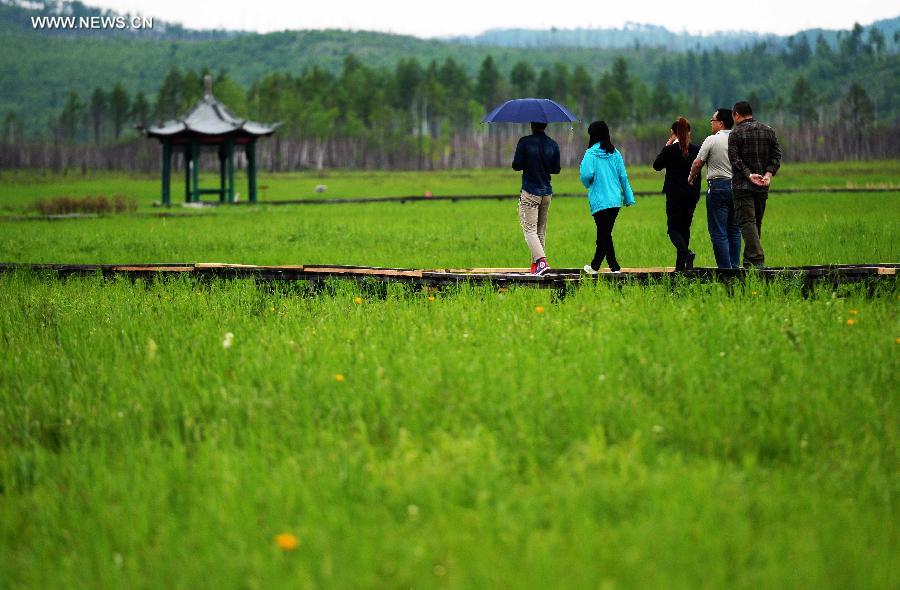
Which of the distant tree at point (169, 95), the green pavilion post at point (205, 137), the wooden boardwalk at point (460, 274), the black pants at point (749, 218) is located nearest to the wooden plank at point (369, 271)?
the wooden boardwalk at point (460, 274)

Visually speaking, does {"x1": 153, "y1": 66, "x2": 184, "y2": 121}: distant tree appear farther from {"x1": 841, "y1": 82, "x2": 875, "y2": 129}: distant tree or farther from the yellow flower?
the yellow flower

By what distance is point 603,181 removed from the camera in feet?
38.7

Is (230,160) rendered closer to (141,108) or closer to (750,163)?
(750,163)

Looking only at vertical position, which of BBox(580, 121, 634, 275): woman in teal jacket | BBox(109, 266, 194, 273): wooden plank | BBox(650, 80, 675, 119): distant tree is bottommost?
BBox(109, 266, 194, 273): wooden plank

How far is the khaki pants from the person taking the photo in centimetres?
1181

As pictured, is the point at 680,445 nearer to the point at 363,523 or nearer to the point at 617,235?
the point at 363,523

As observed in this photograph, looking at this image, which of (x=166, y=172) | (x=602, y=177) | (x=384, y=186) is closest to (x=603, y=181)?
(x=602, y=177)

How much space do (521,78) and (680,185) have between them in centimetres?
12148

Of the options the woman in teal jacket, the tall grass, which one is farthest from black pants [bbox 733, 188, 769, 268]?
the tall grass

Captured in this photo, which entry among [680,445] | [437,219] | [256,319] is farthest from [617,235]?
[680,445]

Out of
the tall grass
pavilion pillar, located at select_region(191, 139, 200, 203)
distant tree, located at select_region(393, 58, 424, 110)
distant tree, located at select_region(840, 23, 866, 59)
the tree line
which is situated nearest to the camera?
the tall grass

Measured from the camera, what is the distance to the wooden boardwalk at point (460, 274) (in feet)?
33.6

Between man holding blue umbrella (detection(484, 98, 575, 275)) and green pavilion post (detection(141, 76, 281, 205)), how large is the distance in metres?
30.3

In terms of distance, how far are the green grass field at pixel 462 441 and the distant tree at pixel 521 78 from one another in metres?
123
